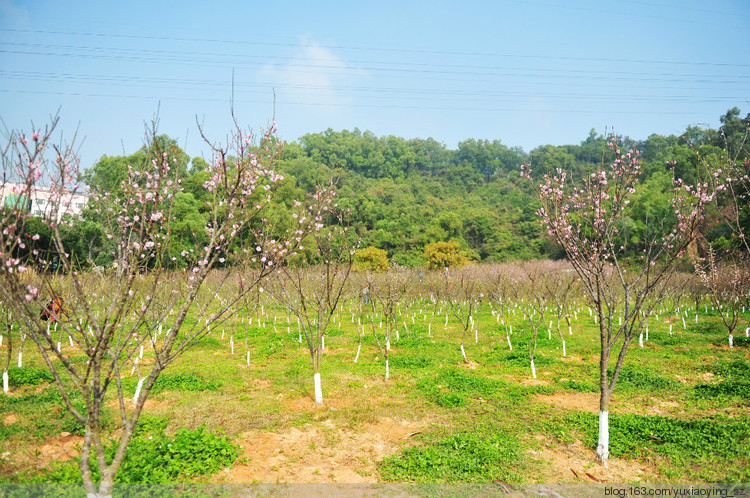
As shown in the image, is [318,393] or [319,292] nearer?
[318,393]

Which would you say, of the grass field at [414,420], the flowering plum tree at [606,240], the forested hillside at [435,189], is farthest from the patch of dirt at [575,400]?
the forested hillside at [435,189]

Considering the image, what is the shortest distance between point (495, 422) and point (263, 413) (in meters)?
4.23

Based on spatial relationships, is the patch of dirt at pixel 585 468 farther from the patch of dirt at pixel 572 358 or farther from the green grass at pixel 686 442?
the patch of dirt at pixel 572 358

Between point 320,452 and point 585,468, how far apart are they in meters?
3.75

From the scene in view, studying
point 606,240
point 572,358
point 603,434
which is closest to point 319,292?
point 606,240

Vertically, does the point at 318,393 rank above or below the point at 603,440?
below

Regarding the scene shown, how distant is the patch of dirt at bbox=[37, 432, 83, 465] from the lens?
20.5ft

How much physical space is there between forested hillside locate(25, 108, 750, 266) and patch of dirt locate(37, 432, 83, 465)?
15.5 meters

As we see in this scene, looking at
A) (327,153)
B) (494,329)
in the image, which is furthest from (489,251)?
(327,153)

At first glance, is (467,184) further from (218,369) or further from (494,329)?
(218,369)

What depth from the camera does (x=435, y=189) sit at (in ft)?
211

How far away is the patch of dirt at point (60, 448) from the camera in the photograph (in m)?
6.24

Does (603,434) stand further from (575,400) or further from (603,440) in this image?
(575,400)

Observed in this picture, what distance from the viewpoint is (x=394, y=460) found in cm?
625
